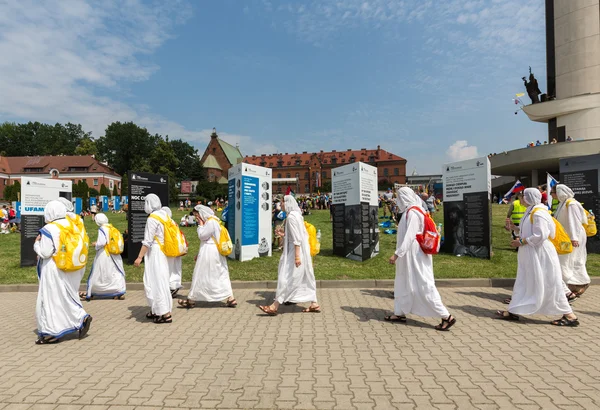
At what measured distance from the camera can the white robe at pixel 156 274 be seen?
627 cm

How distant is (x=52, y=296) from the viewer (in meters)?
5.37

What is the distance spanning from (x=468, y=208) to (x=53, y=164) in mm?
92295

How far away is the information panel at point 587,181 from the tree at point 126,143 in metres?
86.2

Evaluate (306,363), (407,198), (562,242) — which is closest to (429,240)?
(407,198)

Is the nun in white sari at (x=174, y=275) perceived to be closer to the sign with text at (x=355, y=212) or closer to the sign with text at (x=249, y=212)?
the sign with text at (x=249, y=212)

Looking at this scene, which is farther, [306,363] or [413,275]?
[413,275]

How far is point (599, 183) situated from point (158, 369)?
14.4 meters

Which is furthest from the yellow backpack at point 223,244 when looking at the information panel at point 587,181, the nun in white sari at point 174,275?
the information panel at point 587,181

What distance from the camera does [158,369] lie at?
14.3ft

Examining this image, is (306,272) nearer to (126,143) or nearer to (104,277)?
(104,277)

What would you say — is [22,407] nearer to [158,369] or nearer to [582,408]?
[158,369]

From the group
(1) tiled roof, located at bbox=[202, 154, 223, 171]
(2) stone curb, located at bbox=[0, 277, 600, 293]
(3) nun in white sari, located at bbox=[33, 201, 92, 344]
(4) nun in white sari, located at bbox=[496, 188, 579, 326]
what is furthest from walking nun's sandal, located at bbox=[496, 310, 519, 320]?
(1) tiled roof, located at bbox=[202, 154, 223, 171]

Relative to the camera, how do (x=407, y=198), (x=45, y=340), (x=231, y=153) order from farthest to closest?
(x=231, y=153) < (x=407, y=198) < (x=45, y=340)

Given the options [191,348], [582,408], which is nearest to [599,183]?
[582,408]
